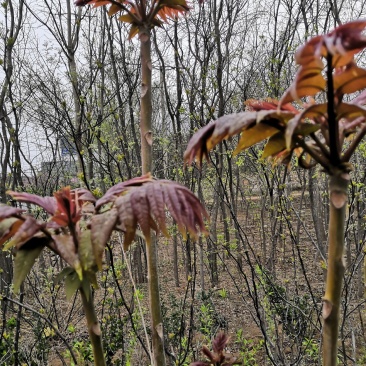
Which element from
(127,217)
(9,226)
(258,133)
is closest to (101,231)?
(127,217)

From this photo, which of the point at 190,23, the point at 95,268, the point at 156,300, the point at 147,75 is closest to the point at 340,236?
the point at 95,268

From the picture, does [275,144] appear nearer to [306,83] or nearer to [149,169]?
[306,83]

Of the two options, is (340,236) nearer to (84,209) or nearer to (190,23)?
(84,209)

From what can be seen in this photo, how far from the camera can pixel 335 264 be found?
0.51 m

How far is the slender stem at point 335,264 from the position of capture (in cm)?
51

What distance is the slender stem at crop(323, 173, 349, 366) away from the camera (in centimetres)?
51

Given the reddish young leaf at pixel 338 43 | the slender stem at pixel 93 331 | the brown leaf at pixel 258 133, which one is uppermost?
the reddish young leaf at pixel 338 43

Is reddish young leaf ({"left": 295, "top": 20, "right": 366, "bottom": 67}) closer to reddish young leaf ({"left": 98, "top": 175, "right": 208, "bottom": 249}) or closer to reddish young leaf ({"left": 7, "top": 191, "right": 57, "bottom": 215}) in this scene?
reddish young leaf ({"left": 98, "top": 175, "right": 208, "bottom": 249})

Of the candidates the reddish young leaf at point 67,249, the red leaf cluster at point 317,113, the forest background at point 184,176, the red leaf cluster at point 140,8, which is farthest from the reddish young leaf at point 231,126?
the forest background at point 184,176

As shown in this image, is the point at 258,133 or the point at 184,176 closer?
the point at 258,133

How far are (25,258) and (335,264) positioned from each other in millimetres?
448

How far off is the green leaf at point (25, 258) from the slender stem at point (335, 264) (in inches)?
16.6

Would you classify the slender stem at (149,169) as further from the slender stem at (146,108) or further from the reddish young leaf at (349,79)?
the reddish young leaf at (349,79)

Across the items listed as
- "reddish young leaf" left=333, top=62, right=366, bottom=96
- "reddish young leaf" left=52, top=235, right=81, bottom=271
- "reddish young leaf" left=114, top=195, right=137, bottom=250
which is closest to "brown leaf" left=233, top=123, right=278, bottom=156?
"reddish young leaf" left=333, top=62, right=366, bottom=96
